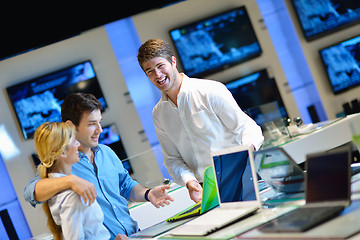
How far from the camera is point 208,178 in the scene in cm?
198

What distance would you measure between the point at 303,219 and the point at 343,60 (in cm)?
515

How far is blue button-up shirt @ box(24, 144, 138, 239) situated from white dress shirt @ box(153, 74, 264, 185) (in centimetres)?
38

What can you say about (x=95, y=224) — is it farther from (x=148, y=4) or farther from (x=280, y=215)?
(x=148, y=4)

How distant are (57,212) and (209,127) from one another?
1.07 meters

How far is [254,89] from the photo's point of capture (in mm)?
5750

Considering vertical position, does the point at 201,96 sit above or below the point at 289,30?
below

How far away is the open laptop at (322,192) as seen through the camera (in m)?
1.24

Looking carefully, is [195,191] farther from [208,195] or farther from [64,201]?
[64,201]

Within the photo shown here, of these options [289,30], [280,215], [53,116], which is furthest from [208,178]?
[289,30]

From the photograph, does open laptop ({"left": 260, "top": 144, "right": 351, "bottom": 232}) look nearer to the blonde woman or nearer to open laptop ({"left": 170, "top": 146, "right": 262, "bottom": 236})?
open laptop ({"left": 170, "top": 146, "right": 262, "bottom": 236})

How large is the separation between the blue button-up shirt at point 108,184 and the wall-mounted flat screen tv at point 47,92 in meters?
2.70

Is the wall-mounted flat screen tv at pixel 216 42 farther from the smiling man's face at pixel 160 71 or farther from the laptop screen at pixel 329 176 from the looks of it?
the laptop screen at pixel 329 176

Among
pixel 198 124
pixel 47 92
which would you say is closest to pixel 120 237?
pixel 198 124

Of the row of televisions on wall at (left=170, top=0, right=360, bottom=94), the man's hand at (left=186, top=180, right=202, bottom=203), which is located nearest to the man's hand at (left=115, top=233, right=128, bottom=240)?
the man's hand at (left=186, top=180, right=202, bottom=203)
